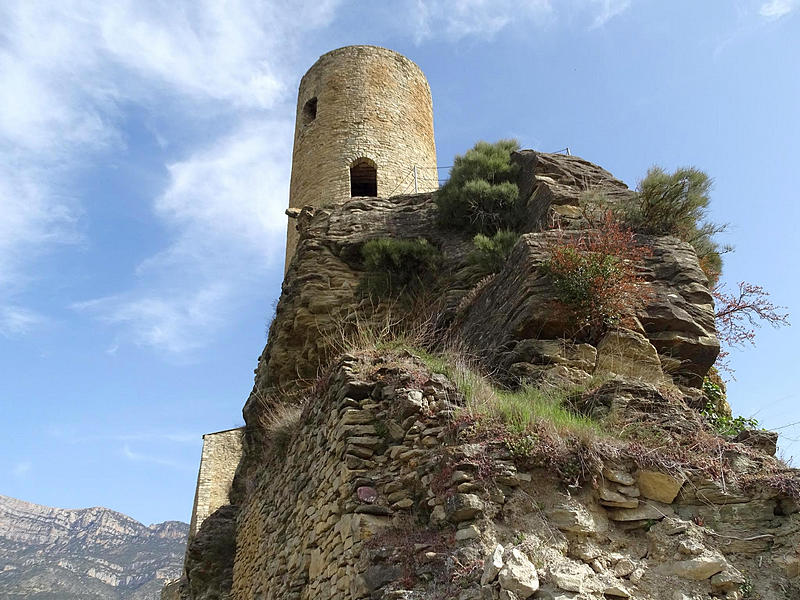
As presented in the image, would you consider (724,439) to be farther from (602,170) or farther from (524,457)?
(602,170)

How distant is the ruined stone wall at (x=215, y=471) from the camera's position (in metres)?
22.5

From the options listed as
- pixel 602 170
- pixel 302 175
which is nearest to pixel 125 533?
pixel 302 175

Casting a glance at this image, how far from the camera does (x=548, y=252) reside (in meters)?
7.68

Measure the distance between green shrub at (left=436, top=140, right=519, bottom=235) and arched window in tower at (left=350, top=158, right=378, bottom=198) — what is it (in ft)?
13.7

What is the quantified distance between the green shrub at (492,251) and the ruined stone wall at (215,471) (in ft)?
47.4

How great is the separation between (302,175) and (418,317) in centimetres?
806

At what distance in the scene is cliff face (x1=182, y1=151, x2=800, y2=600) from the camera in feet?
13.5

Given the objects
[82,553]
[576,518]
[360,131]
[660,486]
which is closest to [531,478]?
[576,518]

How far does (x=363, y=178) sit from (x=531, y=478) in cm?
1340

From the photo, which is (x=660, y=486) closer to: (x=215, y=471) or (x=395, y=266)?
(x=395, y=266)

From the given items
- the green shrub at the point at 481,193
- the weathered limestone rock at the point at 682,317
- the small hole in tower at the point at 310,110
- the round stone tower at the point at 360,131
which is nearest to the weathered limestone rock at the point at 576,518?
the weathered limestone rock at the point at 682,317

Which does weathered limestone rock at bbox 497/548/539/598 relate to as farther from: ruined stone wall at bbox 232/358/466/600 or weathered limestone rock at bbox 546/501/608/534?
ruined stone wall at bbox 232/358/466/600

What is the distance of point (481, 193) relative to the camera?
11.5 m

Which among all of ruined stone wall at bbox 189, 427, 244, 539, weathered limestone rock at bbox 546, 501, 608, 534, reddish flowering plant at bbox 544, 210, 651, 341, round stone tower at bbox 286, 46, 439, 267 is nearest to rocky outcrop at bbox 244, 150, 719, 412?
reddish flowering plant at bbox 544, 210, 651, 341
